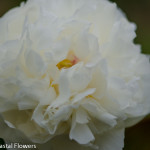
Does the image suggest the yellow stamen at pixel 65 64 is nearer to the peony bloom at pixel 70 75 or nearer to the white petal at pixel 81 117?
the peony bloom at pixel 70 75

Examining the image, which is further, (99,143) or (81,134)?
(99,143)

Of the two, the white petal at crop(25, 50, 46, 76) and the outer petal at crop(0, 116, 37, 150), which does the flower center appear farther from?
the outer petal at crop(0, 116, 37, 150)

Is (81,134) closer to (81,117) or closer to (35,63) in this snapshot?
(81,117)

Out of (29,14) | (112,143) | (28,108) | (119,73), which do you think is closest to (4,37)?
(29,14)

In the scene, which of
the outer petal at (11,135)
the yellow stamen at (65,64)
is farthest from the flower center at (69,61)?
the outer petal at (11,135)

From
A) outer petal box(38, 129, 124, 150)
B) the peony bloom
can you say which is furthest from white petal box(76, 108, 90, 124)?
outer petal box(38, 129, 124, 150)

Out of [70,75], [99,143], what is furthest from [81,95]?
[99,143]

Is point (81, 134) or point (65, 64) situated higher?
point (65, 64)
